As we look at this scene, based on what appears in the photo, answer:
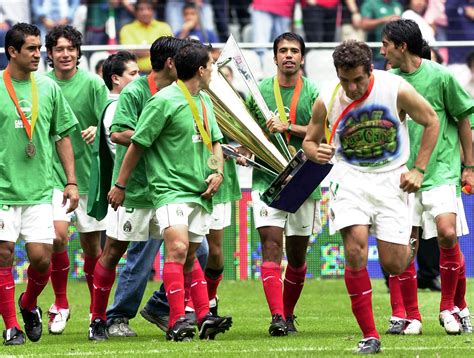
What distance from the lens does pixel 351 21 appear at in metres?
20.0

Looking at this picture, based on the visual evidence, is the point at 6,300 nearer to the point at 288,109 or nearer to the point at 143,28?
the point at 288,109

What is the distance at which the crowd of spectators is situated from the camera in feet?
63.6

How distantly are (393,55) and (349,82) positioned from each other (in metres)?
1.80

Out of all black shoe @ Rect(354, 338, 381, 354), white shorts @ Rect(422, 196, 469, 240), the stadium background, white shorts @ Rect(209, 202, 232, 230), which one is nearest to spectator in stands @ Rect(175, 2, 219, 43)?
the stadium background

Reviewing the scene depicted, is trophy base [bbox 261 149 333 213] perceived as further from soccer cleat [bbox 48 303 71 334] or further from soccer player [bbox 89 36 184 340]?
soccer cleat [bbox 48 303 71 334]

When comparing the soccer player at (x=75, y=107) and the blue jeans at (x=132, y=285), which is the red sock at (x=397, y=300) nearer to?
the blue jeans at (x=132, y=285)

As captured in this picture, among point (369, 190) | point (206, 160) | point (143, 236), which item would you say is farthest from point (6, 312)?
point (369, 190)

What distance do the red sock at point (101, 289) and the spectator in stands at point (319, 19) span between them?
32.1 feet

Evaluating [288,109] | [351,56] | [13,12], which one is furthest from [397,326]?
[13,12]

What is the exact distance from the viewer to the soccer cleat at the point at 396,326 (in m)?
10.6

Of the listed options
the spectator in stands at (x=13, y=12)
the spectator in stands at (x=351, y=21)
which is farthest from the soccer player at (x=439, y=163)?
the spectator in stands at (x=13, y=12)

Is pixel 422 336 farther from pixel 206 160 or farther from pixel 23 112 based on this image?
pixel 23 112

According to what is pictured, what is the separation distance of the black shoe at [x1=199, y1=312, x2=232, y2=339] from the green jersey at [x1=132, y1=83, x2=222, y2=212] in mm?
857

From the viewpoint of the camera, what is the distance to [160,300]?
11367 millimetres
